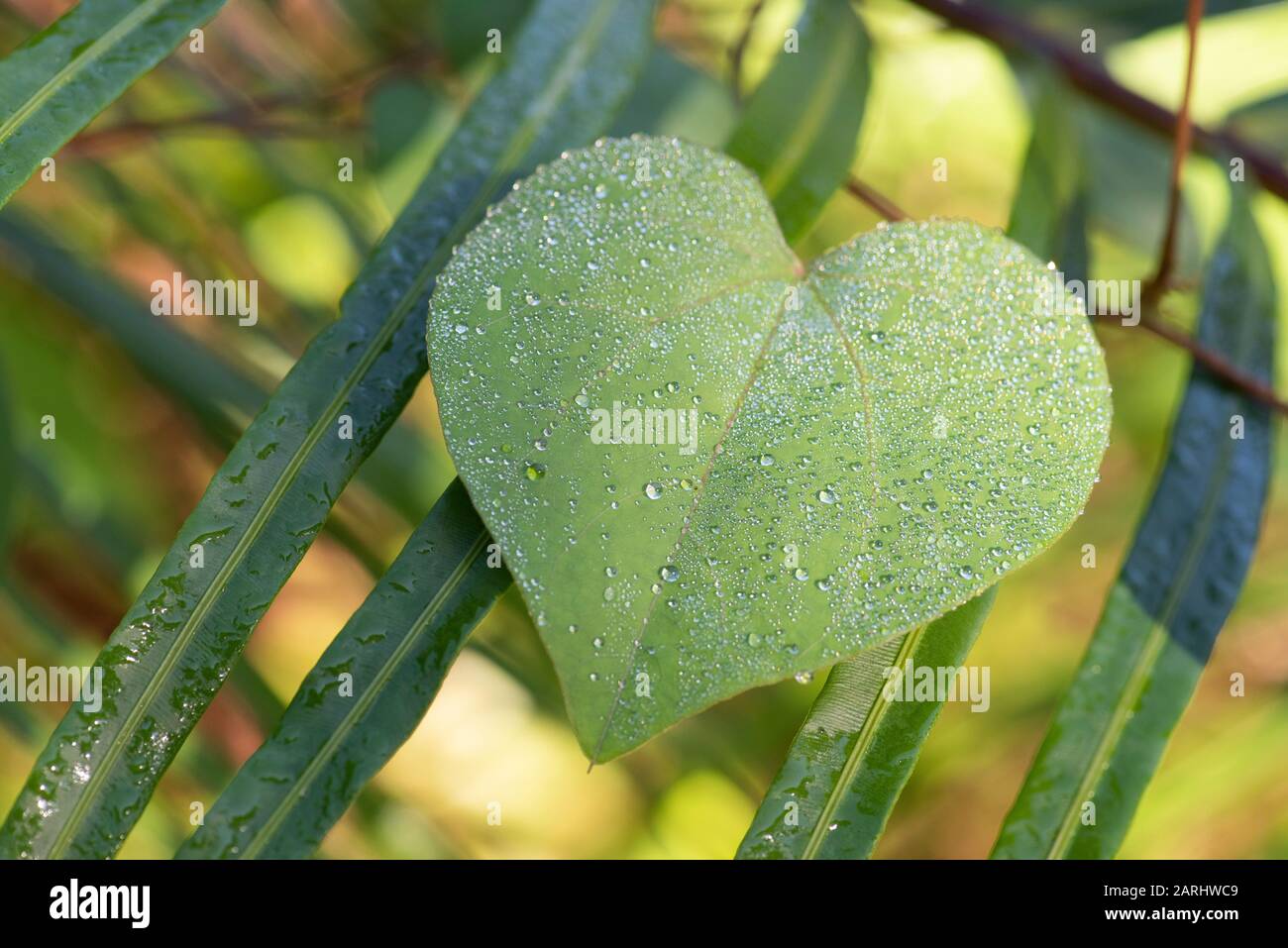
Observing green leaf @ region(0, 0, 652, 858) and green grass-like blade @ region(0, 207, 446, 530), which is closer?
green leaf @ region(0, 0, 652, 858)

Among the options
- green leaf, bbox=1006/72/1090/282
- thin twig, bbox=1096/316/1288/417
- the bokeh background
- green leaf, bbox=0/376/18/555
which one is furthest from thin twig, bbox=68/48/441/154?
thin twig, bbox=1096/316/1288/417

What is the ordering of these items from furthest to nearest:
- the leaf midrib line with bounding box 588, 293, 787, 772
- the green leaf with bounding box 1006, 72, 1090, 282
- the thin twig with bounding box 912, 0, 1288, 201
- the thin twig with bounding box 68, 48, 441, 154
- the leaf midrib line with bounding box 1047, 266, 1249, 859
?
the thin twig with bounding box 68, 48, 441, 154 < the thin twig with bounding box 912, 0, 1288, 201 < the green leaf with bounding box 1006, 72, 1090, 282 < the leaf midrib line with bounding box 1047, 266, 1249, 859 < the leaf midrib line with bounding box 588, 293, 787, 772

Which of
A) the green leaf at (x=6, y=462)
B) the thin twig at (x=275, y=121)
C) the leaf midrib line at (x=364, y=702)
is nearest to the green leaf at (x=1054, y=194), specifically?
the leaf midrib line at (x=364, y=702)

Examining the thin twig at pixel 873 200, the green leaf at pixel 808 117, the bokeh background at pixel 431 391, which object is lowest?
the bokeh background at pixel 431 391

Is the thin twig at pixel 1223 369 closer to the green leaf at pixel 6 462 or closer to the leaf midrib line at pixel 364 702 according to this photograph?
the leaf midrib line at pixel 364 702

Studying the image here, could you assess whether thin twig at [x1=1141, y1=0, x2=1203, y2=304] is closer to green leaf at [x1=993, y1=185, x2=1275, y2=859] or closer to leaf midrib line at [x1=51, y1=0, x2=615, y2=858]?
green leaf at [x1=993, y1=185, x2=1275, y2=859]

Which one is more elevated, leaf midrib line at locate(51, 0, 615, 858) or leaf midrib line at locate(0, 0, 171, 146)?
leaf midrib line at locate(0, 0, 171, 146)

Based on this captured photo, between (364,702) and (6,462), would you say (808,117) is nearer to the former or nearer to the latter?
(364,702)
